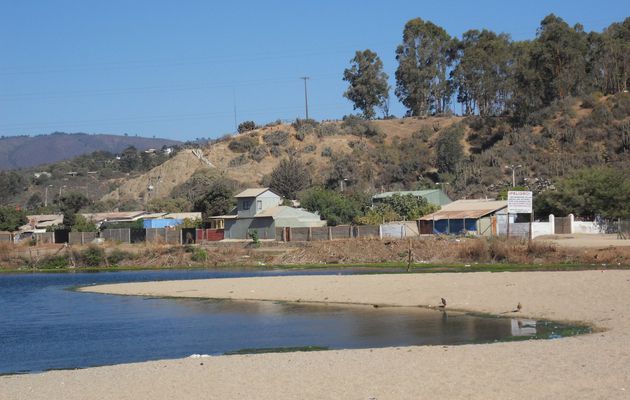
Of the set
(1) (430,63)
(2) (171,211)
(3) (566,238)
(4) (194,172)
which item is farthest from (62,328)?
(1) (430,63)

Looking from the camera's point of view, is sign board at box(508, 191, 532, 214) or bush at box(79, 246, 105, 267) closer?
sign board at box(508, 191, 532, 214)

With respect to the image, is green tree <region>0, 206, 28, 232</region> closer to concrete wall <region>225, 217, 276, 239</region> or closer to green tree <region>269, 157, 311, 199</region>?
concrete wall <region>225, 217, 276, 239</region>

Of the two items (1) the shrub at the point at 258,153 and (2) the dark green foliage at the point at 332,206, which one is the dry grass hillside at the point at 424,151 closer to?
(1) the shrub at the point at 258,153

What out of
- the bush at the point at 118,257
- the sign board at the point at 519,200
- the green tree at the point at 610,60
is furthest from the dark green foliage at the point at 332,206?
the green tree at the point at 610,60

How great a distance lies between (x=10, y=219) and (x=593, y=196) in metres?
64.5

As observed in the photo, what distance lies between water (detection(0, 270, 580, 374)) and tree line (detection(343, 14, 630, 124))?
72.6 meters

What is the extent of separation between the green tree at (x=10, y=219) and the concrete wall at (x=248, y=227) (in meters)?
29.3

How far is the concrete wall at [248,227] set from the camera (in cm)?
7744

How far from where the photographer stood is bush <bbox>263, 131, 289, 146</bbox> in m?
128

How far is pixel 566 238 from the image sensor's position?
54.6m

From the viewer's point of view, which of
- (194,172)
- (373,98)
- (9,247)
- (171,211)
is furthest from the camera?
(373,98)

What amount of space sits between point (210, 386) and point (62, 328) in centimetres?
1553

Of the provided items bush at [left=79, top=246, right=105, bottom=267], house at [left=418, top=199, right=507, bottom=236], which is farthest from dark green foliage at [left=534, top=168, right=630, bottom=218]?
bush at [left=79, top=246, right=105, bottom=267]

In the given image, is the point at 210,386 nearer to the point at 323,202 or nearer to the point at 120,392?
the point at 120,392
